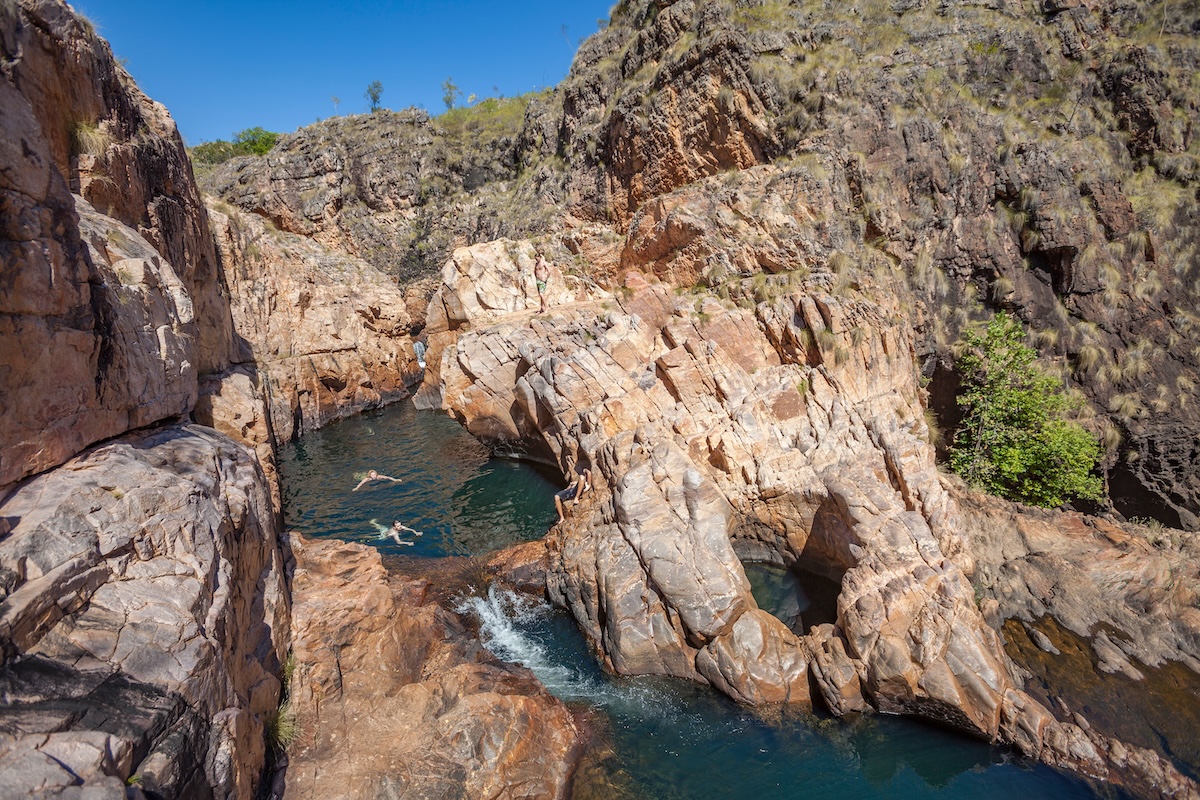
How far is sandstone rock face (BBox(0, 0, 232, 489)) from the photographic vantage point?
6430 mm

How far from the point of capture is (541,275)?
2614cm

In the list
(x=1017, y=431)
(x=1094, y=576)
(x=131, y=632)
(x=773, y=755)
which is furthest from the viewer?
(x=1017, y=431)

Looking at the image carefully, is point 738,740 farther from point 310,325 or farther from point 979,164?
point 310,325

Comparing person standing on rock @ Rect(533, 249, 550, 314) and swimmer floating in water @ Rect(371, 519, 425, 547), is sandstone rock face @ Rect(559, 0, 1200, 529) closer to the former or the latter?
person standing on rock @ Rect(533, 249, 550, 314)

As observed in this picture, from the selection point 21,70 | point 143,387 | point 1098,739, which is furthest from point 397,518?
point 1098,739

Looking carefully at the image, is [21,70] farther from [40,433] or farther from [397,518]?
[397,518]

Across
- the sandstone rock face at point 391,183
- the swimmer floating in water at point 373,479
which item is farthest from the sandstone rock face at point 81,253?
the sandstone rock face at point 391,183

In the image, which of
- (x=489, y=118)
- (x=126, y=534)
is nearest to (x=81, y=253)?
(x=126, y=534)

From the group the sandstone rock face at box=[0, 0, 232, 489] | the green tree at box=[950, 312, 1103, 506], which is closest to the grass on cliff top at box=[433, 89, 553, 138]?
the sandstone rock face at box=[0, 0, 232, 489]

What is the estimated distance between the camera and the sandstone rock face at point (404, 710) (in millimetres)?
Result: 8125

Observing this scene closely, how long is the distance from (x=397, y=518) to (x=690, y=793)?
13326 mm

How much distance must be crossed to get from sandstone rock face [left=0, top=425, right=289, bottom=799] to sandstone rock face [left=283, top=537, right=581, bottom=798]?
822 millimetres

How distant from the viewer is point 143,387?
9.14 m

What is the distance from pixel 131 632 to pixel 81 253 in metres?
5.48
